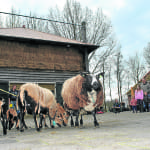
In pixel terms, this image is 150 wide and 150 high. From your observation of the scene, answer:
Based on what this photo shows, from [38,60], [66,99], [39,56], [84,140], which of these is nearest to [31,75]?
[38,60]

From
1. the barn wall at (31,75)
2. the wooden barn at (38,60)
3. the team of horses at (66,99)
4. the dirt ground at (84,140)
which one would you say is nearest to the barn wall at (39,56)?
the wooden barn at (38,60)

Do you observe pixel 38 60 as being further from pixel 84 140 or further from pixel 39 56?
pixel 84 140

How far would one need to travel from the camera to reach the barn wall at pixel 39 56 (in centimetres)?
1412

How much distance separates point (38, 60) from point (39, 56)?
334 millimetres

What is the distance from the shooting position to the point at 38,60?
49.4 feet

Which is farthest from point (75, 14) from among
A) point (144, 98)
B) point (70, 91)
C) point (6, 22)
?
point (70, 91)

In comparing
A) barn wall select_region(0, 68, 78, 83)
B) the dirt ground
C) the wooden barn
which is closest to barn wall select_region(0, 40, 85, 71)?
the wooden barn

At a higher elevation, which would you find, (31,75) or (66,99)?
(31,75)

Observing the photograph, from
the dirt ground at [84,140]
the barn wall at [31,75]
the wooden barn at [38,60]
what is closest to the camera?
the dirt ground at [84,140]

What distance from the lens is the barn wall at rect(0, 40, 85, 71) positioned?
1412 cm

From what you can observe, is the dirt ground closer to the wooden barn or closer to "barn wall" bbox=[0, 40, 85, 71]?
the wooden barn

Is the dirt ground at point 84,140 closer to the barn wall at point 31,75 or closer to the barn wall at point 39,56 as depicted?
the barn wall at point 31,75

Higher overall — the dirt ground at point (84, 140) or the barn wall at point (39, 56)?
the barn wall at point (39, 56)

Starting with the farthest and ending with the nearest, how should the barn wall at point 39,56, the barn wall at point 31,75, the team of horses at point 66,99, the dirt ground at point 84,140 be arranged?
the barn wall at point 39,56, the barn wall at point 31,75, the team of horses at point 66,99, the dirt ground at point 84,140
